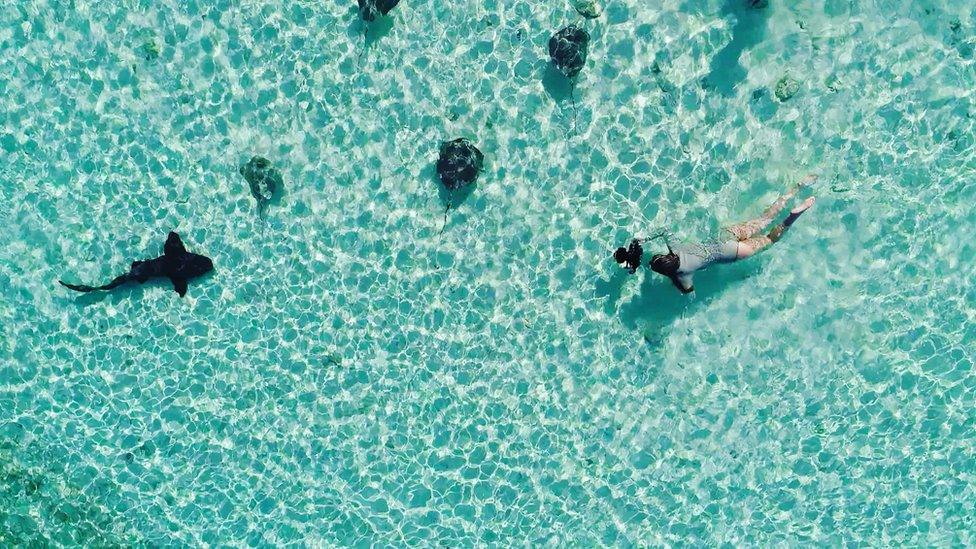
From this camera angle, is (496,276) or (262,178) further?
(496,276)

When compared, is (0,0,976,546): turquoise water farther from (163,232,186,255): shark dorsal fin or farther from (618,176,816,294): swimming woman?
(618,176,816,294): swimming woman

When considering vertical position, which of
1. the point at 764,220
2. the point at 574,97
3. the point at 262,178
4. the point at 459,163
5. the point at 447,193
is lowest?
the point at 764,220

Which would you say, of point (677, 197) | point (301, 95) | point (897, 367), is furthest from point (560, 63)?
point (897, 367)

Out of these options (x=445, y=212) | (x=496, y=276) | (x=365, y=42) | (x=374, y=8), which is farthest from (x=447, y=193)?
(x=374, y=8)

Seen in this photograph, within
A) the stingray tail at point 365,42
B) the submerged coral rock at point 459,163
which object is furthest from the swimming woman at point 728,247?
the stingray tail at point 365,42

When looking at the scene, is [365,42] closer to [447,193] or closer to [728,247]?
[447,193]

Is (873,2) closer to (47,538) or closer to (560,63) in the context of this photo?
(560,63)

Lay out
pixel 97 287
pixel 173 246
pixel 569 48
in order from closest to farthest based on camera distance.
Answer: pixel 569 48, pixel 173 246, pixel 97 287
